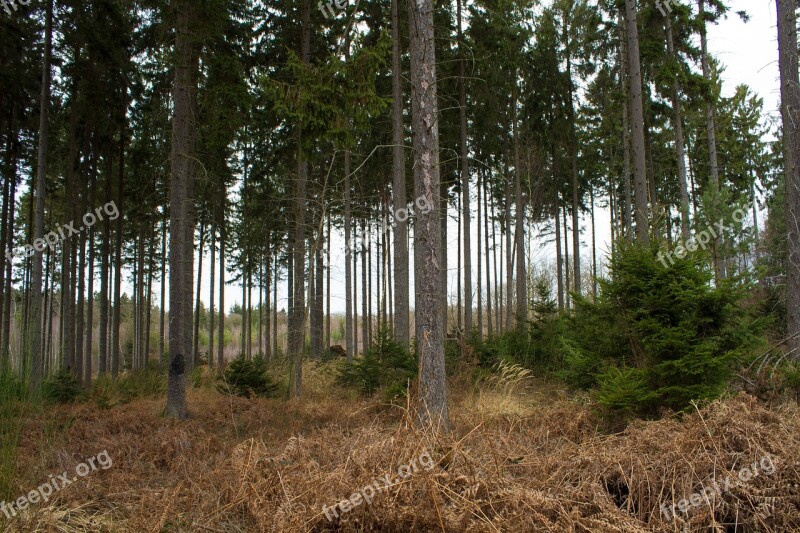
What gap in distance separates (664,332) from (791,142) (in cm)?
453

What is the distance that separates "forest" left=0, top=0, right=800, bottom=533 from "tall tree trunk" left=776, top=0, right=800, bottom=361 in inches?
1.7

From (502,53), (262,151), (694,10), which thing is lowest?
(262,151)

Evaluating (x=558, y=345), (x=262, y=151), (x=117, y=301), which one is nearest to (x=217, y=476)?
(x=558, y=345)

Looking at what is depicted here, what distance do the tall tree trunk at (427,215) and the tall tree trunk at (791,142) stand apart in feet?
18.9

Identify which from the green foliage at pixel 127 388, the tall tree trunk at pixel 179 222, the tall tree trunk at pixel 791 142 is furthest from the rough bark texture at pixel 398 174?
the tall tree trunk at pixel 791 142

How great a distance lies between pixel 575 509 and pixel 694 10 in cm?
1887

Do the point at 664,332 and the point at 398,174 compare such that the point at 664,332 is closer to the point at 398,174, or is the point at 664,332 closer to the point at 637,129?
the point at 637,129

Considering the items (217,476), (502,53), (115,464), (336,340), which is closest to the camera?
(217,476)

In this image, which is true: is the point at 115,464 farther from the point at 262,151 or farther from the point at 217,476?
the point at 262,151

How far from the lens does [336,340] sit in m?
38.6

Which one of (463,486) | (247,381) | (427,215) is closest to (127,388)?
(247,381)

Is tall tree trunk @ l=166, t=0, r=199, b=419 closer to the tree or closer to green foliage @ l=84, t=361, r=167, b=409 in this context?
green foliage @ l=84, t=361, r=167, b=409

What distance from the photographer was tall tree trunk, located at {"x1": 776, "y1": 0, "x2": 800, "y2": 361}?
816 cm

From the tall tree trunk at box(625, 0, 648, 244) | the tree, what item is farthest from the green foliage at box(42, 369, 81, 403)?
the tall tree trunk at box(625, 0, 648, 244)
